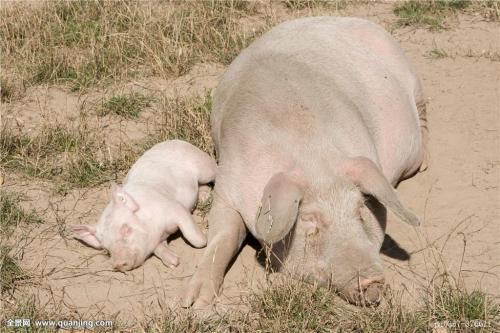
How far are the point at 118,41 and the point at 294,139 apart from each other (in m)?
3.40

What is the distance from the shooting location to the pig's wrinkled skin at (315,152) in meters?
4.67

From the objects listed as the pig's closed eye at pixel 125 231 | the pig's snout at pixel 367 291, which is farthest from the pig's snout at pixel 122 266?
the pig's snout at pixel 367 291

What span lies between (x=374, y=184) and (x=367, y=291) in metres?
0.58

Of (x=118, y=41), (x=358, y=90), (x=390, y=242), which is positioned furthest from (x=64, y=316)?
(x=118, y=41)

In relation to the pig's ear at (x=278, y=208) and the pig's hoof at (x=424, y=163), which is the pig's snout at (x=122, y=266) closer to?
the pig's ear at (x=278, y=208)

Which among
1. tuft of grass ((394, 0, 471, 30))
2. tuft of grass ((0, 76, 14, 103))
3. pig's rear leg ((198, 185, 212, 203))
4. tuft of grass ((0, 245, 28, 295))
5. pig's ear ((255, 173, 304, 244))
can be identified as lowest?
pig's rear leg ((198, 185, 212, 203))

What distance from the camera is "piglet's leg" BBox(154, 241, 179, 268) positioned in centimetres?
527

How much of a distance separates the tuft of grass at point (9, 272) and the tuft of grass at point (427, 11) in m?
4.95

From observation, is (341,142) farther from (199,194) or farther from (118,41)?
(118,41)

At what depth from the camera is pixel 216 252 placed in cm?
515

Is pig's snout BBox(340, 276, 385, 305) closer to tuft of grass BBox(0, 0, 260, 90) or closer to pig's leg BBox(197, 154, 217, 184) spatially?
pig's leg BBox(197, 154, 217, 184)

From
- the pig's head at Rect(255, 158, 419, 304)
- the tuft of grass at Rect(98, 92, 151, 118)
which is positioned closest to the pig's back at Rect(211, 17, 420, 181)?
the pig's head at Rect(255, 158, 419, 304)

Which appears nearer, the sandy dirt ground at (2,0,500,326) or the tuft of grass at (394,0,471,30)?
the sandy dirt ground at (2,0,500,326)

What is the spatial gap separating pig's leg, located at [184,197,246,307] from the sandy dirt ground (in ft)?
0.33
